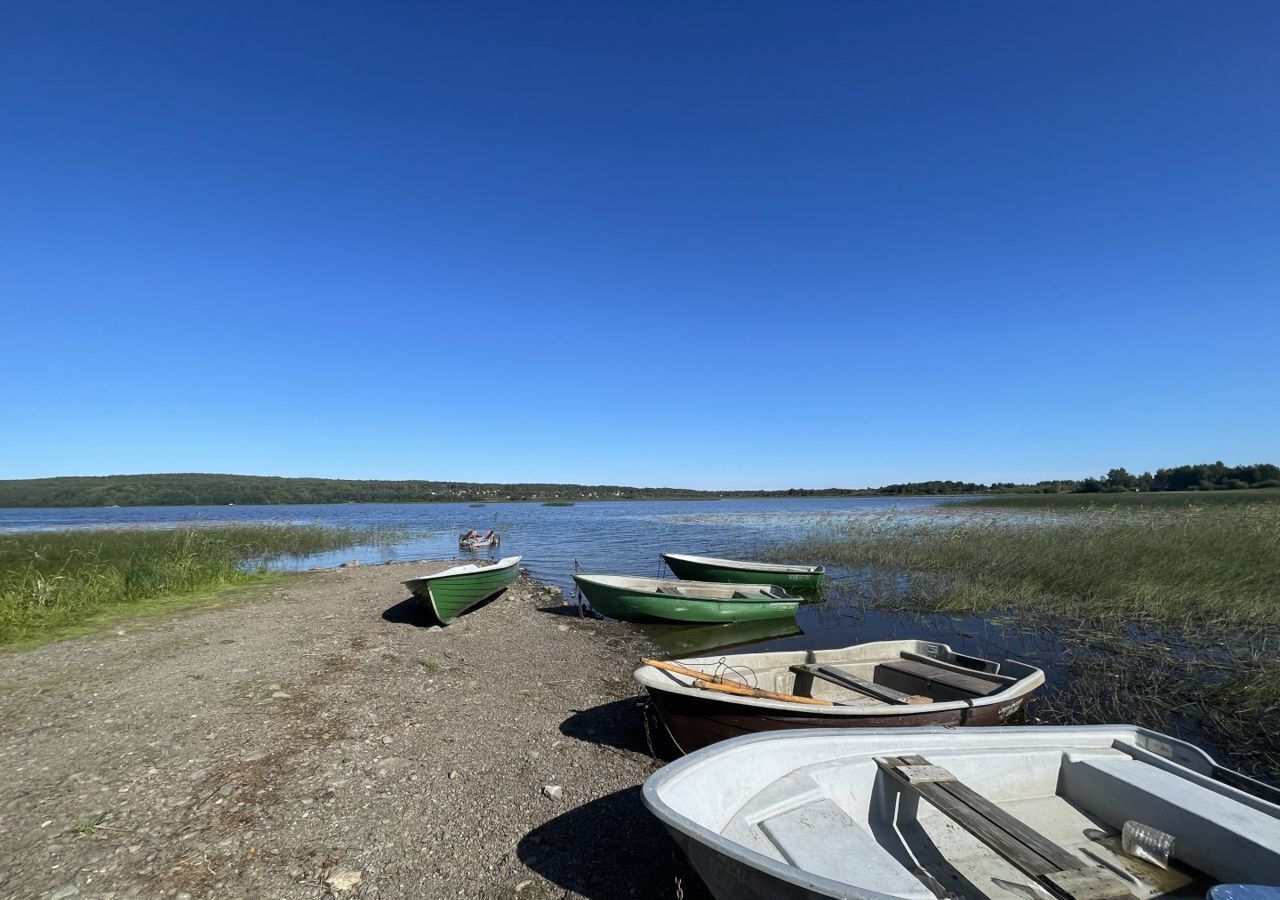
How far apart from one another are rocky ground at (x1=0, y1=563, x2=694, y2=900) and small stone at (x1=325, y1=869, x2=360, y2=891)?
0.02 m

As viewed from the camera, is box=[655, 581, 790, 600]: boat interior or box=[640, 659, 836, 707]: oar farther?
box=[655, 581, 790, 600]: boat interior

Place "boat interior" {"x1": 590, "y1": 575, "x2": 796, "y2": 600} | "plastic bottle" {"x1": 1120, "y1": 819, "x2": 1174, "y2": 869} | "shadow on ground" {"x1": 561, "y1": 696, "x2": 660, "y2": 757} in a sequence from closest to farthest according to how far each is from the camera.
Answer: "plastic bottle" {"x1": 1120, "y1": 819, "x2": 1174, "y2": 869}
"shadow on ground" {"x1": 561, "y1": 696, "x2": 660, "y2": 757}
"boat interior" {"x1": 590, "y1": 575, "x2": 796, "y2": 600}

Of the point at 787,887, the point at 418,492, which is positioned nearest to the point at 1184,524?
the point at 787,887

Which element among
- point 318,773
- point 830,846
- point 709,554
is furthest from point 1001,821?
point 709,554

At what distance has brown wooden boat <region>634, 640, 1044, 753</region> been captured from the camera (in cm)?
564

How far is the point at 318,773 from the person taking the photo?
5445 millimetres

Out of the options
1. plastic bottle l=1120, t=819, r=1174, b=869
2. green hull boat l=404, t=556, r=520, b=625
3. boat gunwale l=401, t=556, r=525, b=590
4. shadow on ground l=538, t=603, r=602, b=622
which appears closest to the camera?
plastic bottle l=1120, t=819, r=1174, b=869

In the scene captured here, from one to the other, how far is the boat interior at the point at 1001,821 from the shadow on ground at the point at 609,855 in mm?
924

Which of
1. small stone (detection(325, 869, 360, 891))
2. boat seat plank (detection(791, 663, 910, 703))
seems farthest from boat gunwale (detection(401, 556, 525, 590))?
small stone (detection(325, 869, 360, 891))

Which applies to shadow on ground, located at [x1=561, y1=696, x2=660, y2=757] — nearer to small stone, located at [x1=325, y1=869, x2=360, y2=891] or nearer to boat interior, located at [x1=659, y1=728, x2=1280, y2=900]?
boat interior, located at [x1=659, y1=728, x2=1280, y2=900]

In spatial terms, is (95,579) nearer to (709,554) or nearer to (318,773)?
(318,773)

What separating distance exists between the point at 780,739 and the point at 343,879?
3.21 meters

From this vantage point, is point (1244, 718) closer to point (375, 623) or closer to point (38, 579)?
point (375, 623)

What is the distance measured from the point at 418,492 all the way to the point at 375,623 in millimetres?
125211
